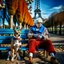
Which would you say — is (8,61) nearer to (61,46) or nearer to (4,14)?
(61,46)

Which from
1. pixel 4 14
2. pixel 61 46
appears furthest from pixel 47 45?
pixel 4 14

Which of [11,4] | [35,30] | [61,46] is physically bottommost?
[61,46]

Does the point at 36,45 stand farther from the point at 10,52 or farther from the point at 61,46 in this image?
the point at 61,46

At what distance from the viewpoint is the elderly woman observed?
19.4ft

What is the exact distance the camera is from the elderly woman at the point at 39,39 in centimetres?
590

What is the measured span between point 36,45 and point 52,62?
0.59 metres

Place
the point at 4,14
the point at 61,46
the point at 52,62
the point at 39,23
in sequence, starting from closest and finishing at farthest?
1. the point at 52,62
2. the point at 39,23
3. the point at 61,46
4. the point at 4,14

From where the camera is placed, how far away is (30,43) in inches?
233

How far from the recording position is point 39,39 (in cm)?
628

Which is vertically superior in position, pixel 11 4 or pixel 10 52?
pixel 11 4

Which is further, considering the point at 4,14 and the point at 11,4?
the point at 4,14

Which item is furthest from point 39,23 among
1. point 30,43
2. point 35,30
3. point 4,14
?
point 4,14

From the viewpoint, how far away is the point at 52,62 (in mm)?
5863

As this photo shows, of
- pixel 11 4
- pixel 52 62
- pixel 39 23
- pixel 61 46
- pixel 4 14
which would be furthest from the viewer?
pixel 4 14
